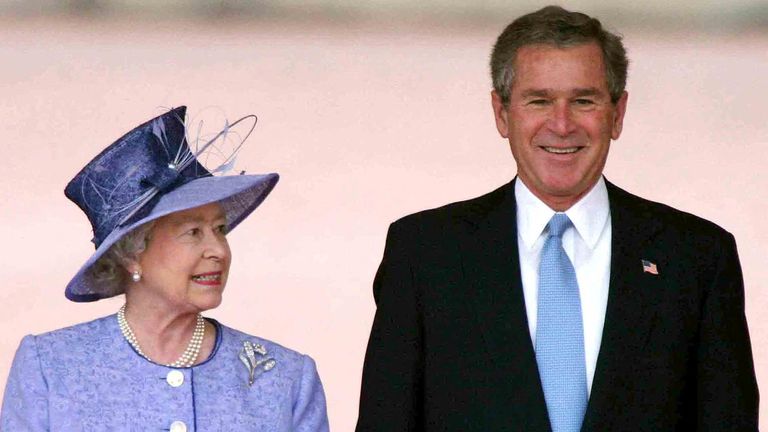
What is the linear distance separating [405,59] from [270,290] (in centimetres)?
91

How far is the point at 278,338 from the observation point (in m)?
6.49

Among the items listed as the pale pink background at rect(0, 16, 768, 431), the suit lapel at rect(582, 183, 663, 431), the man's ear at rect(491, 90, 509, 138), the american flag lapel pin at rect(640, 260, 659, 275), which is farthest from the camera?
the pale pink background at rect(0, 16, 768, 431)

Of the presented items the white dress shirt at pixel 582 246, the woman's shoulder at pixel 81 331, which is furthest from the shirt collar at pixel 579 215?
the woman's shoulder at pixel 81 331

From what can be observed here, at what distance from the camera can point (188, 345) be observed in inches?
165

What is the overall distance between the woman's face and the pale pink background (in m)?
2.36

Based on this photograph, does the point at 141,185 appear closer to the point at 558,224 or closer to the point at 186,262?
the point at 186,262

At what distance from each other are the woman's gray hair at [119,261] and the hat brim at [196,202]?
0.04 ft

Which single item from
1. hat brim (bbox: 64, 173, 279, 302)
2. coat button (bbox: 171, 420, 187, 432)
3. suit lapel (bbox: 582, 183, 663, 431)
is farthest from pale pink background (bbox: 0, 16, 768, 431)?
suit lapel (bbox: 582, 183, 663, 431)

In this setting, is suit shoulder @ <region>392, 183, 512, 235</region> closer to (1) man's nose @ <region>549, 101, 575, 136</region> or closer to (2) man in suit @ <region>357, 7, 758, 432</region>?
(2) man in suit @ <region>357, 7, 758, 432</region>

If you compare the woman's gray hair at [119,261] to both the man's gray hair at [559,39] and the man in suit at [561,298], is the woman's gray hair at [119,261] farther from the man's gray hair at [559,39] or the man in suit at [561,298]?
the man's gray hair at [559,39]

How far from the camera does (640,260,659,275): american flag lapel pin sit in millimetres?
4059

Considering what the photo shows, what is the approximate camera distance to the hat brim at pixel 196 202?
4.07 m

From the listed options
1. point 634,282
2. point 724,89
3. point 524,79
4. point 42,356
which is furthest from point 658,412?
point 724,89

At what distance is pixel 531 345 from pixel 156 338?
2.48 feet
